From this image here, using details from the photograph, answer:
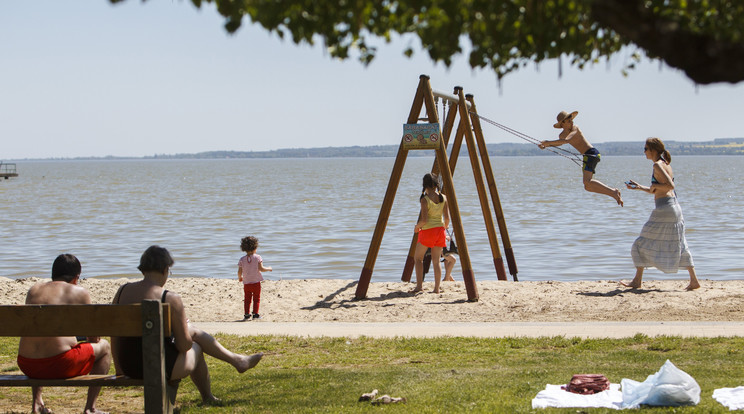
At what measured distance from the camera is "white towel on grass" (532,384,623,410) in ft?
18.8

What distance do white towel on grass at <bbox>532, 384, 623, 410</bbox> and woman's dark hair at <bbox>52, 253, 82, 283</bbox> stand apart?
315cm

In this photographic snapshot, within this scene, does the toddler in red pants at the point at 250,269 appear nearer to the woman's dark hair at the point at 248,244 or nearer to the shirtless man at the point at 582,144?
the woman's dark hair at the point at 248,244

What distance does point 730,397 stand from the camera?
573 centimetres

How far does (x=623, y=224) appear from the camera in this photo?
27766 mm

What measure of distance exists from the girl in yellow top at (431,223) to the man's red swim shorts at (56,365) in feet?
20.9

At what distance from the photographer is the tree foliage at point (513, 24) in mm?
3443

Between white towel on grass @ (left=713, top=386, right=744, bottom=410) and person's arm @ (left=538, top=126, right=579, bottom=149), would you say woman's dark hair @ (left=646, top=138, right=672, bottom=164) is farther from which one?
white towel on grass @ (left=713, top=386, right=744, bottom=410)

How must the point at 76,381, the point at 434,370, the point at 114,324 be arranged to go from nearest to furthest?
the point at 114,324 → the point at 76,381 → the point at 434,370

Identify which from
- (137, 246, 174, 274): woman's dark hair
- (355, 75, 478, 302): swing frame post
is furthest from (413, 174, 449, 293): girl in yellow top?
(137, 246, 174, 274): woman's dark hair

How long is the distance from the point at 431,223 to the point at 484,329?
8.84ft

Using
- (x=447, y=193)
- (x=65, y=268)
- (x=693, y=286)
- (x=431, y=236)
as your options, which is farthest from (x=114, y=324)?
(x=693, y=286)

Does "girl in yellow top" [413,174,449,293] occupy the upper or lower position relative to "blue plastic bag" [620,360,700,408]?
upper

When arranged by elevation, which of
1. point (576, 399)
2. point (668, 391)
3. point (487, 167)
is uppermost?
point (487, 167)

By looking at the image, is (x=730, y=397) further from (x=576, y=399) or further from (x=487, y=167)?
(x=487, y=167)
